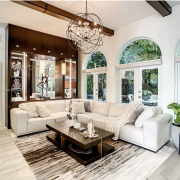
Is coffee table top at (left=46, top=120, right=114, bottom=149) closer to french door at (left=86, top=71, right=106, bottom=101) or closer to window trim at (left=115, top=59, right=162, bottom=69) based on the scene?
window trim at (left=115, top=59, right=162, bottom=69)

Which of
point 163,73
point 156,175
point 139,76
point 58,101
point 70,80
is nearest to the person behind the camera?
point 156,175

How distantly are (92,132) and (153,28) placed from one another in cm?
Answer: 322

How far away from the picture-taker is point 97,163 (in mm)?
2314

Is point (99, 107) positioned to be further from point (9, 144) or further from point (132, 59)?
point (9, 144)

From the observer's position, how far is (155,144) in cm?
268

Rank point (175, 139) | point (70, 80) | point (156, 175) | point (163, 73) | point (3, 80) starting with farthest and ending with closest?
point (70, 80)
point (3, 80)
point (163, 73)
point (175, 139)
point (156, 175)

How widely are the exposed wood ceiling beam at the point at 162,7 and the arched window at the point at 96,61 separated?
2420mm

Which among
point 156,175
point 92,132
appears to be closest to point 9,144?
A: point 92,132

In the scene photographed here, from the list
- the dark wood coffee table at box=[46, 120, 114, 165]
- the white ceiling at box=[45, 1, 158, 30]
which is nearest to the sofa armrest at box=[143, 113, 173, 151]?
the dark wood coffee table at box=[46, 120, 114, 165]

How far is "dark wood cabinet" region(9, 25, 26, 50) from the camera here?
4.16m

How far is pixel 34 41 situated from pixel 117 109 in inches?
143

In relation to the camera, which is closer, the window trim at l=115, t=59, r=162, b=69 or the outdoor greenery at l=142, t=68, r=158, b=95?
the window trim at l=115, t=59, r=162, b=69

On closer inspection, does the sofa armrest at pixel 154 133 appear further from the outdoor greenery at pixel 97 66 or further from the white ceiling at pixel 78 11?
the white ceiling at pixel 78 11

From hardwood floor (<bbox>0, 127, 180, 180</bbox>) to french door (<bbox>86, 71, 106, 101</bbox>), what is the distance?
123 inches
